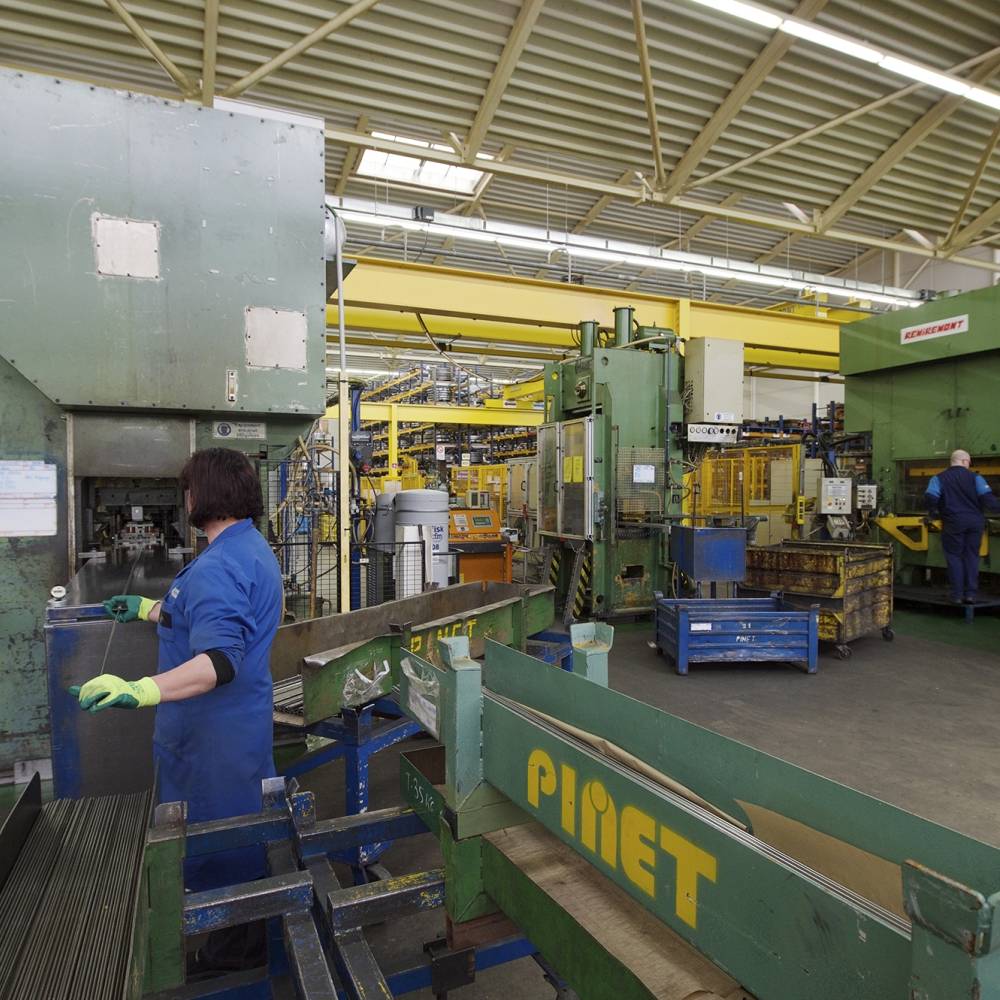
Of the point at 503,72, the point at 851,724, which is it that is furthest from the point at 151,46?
the point at 851,724

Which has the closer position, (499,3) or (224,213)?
(224,213)

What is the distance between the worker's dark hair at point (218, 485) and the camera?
5.65 feet

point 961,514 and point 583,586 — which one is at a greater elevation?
point 961,514

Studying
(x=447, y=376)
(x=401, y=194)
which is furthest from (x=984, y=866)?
(x=447, y=376)

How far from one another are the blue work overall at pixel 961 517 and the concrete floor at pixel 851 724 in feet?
1.98

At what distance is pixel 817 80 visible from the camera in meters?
5.23

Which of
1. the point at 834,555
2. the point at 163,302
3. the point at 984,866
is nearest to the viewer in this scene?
the point at 984,866

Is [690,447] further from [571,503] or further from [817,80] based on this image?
[817,80]

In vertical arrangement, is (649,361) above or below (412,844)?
above

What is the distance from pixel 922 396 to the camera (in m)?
6.83

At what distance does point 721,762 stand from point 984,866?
36cm

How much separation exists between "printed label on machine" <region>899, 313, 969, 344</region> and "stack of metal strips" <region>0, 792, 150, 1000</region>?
24.1ft

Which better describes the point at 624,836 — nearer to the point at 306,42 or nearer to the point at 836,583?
the point at 836,583

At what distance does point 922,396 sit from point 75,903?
7.77 m
